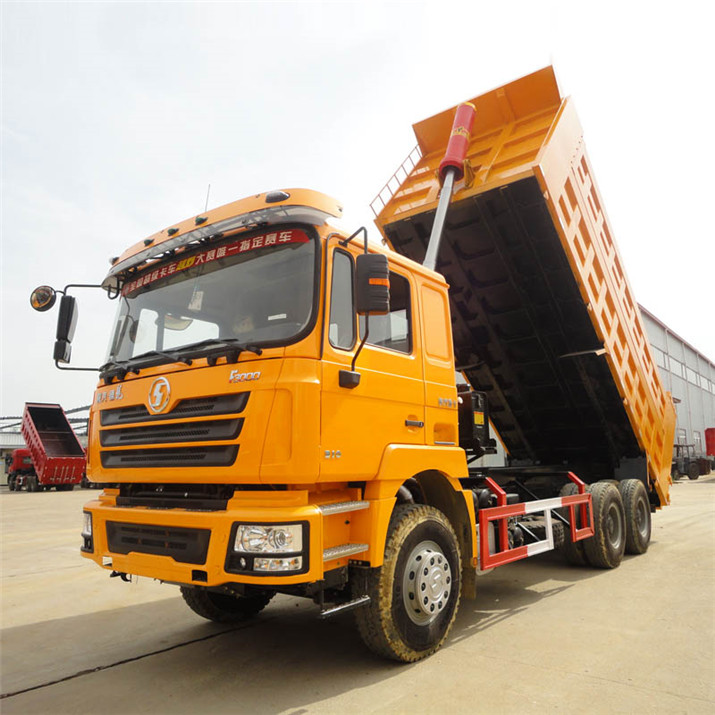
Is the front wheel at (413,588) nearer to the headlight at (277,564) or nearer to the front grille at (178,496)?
the headlight at (277,564)

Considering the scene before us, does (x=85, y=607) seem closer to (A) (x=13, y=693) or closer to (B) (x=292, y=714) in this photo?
(A) (x=13, y=693)

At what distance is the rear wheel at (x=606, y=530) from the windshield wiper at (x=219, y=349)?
4533mm

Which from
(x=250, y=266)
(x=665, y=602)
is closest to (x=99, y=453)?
(x=250, y=266)

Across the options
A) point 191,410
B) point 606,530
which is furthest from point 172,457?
point 606,530

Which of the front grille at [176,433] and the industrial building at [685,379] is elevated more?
the industrial building at [685,379]

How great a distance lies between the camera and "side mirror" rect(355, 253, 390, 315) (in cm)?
319

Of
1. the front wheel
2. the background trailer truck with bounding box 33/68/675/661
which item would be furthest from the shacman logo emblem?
the front wheel

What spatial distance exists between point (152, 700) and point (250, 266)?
2523mm

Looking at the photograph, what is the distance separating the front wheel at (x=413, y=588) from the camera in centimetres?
334

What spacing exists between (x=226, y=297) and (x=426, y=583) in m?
Result: 2.21

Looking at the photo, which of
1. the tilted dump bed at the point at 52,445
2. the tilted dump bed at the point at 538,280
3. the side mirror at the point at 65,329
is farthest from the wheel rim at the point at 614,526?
the tilted dump bed at the point at 52,445

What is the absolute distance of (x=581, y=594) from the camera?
17.1 feet

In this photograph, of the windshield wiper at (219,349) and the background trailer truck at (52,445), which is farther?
the background trailer truck at (52,445)

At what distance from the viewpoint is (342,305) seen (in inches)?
135
